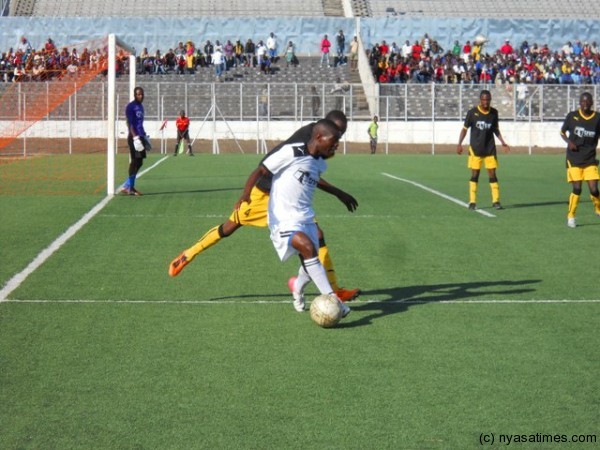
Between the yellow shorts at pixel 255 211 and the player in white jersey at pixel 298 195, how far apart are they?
1015 mm

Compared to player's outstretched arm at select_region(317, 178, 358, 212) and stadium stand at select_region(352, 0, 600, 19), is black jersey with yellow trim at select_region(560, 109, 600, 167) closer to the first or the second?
player's outstretched arm at select_region(317, 178, 358, 212)

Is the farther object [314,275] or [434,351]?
[314,275]

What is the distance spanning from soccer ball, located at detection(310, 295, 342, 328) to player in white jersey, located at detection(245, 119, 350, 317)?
0.12 m

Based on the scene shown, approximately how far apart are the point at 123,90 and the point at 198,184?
885 inches

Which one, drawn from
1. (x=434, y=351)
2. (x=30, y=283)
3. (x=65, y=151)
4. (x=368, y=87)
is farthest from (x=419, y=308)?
→ (x=368, y=87)

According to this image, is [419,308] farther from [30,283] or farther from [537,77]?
[537,77]

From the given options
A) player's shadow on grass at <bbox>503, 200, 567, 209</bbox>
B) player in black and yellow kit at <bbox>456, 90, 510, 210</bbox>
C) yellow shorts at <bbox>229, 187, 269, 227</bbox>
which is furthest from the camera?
player's shadow on grass at <bbox>503, 200, 567, 209</bbox>

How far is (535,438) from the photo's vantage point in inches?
225

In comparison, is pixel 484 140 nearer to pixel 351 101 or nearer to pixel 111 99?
pixel 111 99

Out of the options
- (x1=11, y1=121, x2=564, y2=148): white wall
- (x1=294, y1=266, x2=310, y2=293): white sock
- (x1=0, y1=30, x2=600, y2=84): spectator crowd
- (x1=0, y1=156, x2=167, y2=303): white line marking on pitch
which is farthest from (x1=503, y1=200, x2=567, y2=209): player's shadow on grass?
(x1=0, y1=30, x2=600, y2=84): spectator crowd

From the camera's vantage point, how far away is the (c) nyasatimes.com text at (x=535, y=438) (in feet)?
18.5

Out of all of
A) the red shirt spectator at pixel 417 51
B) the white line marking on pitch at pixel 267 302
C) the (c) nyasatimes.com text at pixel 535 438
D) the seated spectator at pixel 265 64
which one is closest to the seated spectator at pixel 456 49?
the red shirt spectator at pixel 417 51

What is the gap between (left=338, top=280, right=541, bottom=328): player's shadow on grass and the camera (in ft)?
31.2

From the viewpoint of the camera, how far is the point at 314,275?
28.6 ft
